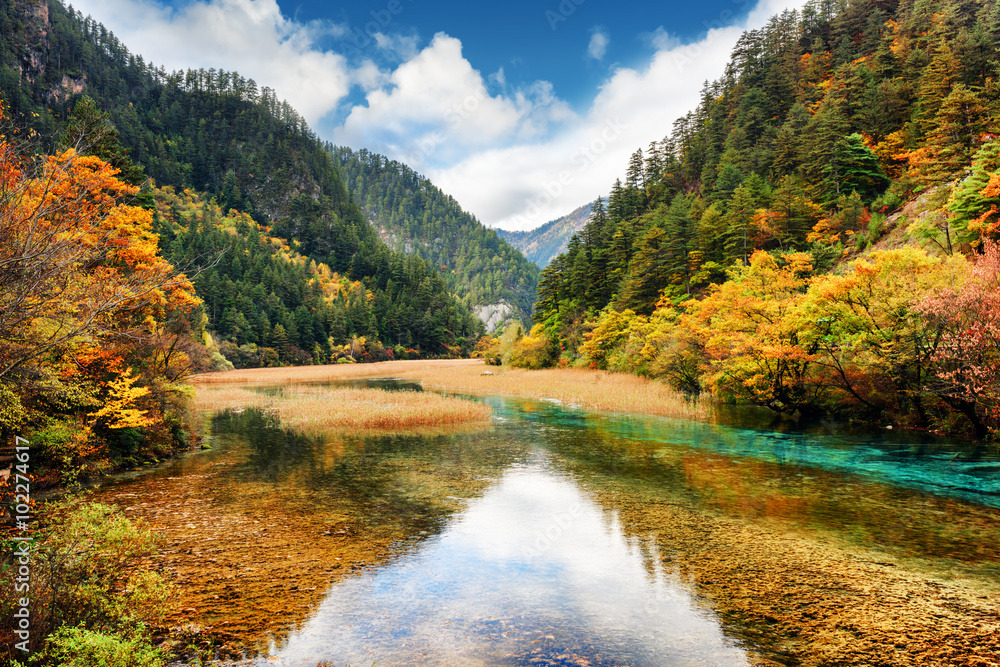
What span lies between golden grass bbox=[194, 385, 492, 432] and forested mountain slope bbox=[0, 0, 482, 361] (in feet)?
234

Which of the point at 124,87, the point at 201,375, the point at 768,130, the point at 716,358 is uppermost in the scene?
the point at 124,87

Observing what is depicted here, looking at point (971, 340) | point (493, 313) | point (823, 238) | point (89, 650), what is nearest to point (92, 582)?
point (89, 650)

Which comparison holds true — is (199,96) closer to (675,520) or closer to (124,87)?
(124,87)

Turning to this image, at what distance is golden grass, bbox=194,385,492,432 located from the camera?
2639cm

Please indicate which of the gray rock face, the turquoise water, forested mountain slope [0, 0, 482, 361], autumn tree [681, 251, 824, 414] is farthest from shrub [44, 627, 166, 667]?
the gray rock face

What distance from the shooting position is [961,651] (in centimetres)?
620

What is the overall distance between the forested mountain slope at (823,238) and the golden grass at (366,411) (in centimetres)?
1625

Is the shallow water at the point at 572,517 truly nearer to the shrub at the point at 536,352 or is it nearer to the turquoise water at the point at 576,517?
the turquoise water at the point at 576,517

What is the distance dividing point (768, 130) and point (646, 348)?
4402 cm

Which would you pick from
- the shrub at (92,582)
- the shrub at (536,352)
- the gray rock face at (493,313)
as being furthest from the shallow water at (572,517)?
the gray rock face at (493,313)

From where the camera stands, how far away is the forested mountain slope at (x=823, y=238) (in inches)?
795

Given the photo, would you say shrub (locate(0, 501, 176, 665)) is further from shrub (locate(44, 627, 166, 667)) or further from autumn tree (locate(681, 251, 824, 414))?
autumn tree (locate(681, 251, 824, 414))

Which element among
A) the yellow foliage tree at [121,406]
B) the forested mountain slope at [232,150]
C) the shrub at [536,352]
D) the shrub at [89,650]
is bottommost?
the shrub at [89,650]

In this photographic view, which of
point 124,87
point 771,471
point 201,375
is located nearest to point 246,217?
point 124,87
